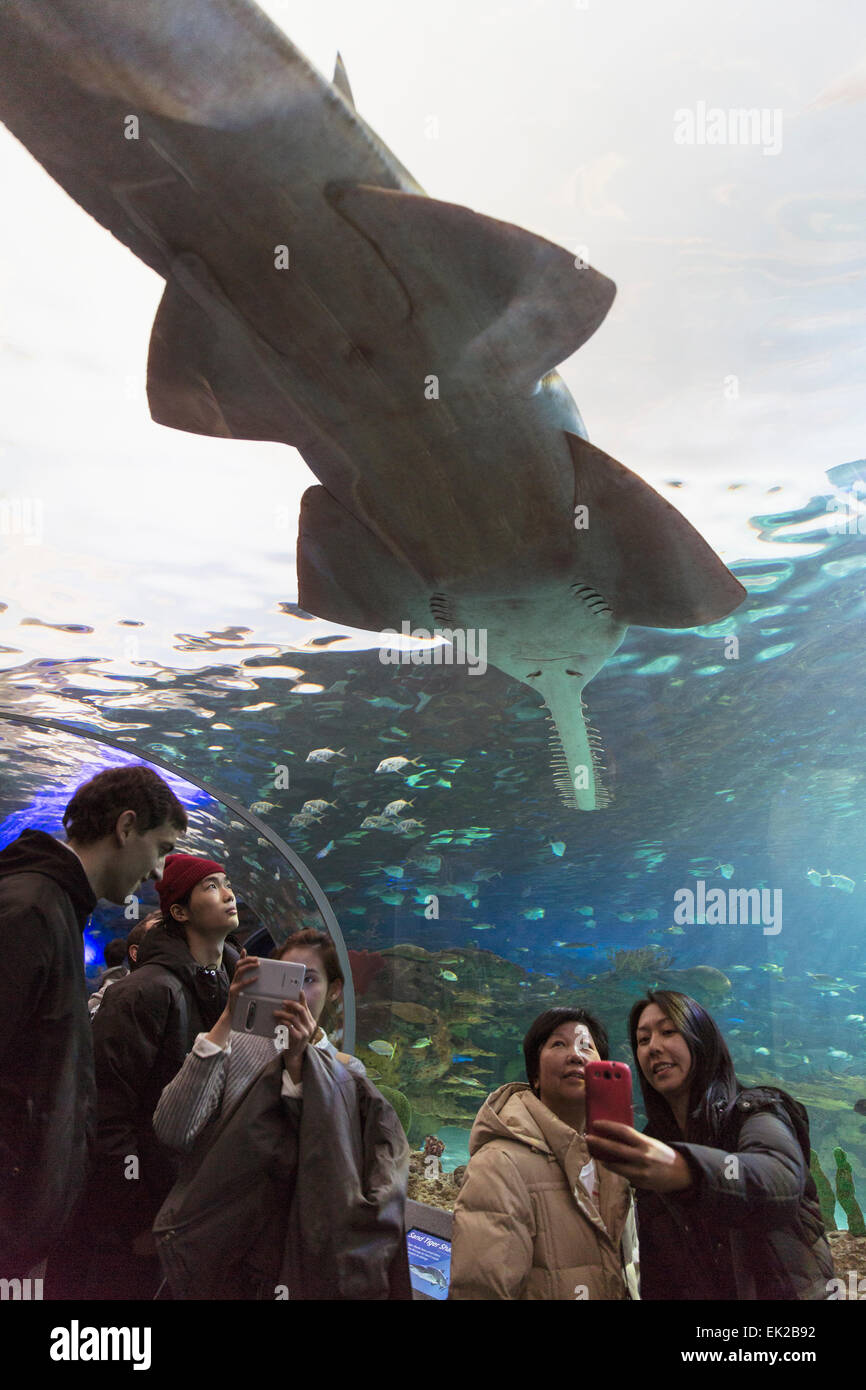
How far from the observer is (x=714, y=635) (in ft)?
20.0

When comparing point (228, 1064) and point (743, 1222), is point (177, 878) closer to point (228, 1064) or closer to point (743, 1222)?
point (228, 1064)

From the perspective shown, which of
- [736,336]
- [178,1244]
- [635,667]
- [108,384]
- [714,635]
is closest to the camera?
[178,1244]

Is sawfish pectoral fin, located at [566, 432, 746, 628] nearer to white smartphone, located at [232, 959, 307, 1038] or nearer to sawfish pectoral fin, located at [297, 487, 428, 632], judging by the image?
sawfish pectoral fin, located at [297, 487, 428, 632]

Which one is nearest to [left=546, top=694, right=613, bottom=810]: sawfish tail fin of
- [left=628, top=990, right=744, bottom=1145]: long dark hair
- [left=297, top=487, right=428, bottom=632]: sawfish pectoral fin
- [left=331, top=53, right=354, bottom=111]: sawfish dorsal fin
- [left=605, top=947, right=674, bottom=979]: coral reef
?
[left=297, top=487, right=428, bottom=632]: sawfish pectoral fin

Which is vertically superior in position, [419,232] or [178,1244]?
[419,232]

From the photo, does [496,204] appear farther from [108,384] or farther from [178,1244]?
[178,1244]

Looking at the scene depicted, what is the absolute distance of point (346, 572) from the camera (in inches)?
135

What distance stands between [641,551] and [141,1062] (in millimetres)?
2853

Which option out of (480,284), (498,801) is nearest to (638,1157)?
(480,284)

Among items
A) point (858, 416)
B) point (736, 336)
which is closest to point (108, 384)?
point (736, 336)

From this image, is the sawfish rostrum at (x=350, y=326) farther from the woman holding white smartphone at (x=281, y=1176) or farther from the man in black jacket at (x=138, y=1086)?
the woman holding white smartphone at (x=281, y=1176)

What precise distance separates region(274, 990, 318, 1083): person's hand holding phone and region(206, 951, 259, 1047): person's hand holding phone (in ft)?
0.52

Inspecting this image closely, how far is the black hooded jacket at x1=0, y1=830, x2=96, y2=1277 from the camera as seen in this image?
2.61 metres

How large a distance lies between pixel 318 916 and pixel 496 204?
5.26m
